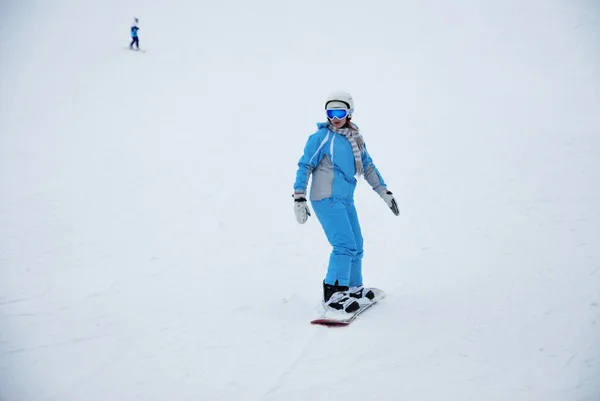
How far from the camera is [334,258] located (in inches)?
176

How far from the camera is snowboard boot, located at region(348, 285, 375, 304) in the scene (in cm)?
452

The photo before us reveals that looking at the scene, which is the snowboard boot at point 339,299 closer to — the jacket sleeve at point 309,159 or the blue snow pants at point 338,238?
the blue snow pants at point 338,238

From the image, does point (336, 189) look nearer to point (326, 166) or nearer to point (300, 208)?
point (326, 166)

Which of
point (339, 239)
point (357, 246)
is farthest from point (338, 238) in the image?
point (357, 246)

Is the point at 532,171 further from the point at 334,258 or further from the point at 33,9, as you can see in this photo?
the point at 33,9

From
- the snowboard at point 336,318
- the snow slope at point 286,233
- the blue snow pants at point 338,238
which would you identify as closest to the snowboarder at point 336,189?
the blue snow pants at point 338,238

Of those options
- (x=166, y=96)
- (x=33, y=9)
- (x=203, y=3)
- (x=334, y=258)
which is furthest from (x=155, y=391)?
(x=203, y=3)

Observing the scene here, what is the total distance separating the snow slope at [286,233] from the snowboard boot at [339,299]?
225 mm

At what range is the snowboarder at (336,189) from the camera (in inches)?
175

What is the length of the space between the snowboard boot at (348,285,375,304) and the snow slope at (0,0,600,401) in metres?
0.22

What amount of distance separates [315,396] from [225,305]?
178 cm

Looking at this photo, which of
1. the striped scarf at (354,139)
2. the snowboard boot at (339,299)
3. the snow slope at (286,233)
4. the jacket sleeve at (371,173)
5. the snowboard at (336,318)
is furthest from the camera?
the jacket sleeve at (371,173)

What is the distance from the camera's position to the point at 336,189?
14.8 ft

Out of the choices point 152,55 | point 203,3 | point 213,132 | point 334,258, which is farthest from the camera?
point 203,3
